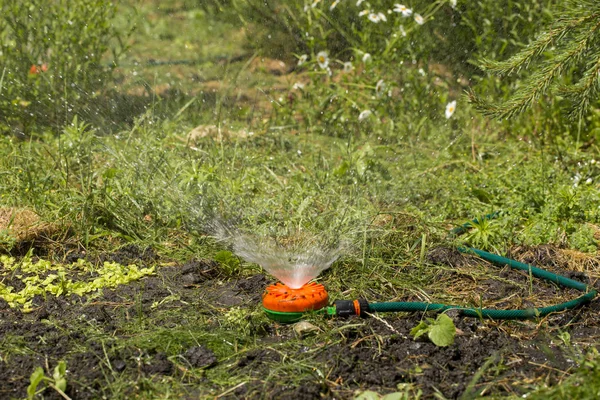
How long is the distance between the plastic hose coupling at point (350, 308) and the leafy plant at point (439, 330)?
8.3 inches

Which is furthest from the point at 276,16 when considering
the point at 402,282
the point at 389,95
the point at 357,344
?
the point at 357,344

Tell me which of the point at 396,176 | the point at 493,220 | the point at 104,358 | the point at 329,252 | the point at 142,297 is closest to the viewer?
the point at 104,358

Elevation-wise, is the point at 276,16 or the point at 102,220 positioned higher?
the point at 276,16

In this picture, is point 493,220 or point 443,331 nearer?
point 443,331

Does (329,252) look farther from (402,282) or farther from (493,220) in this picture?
(493,220)

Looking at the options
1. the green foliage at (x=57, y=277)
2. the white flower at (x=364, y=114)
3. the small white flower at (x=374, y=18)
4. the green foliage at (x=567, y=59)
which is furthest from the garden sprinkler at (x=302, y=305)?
the small white flower at (x=374, y=18)

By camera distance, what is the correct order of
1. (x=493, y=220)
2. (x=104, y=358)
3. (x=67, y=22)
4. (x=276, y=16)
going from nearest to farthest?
(x=104, y=358) < (x=493, y=220) < (x=67, y=22) < (x=276, y=16)

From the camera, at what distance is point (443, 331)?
2547 mm

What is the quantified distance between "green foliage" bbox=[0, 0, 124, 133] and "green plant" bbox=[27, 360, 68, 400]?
2857 millimetres

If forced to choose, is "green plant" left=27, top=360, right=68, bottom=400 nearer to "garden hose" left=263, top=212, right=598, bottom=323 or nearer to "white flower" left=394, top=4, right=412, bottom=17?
"garden hose" left=263, top=212, right=598, bottom=323

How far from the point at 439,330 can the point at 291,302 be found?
511mm

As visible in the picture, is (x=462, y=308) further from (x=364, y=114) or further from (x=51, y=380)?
(x=364, y=114)

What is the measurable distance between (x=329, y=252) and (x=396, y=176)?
1.25m

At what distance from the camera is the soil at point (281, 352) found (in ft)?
7.62
